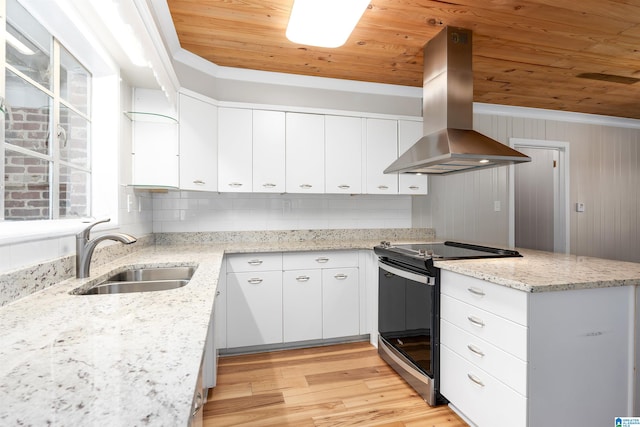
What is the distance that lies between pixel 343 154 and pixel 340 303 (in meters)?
1.32

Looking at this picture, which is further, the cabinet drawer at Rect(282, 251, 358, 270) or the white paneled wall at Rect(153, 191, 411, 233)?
the white paneled wall at Rect(153, 191, 411, 233)

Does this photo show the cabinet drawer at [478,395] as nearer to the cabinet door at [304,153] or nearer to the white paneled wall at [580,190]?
the cabinet door at [304,153]

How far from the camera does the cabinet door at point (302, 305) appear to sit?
8.79ft

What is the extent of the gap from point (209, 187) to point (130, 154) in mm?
606

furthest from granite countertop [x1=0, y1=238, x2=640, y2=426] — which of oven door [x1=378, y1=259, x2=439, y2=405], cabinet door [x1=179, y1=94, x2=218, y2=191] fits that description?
cabinet door [x1=179, y1=94, x2=218, y2=191]

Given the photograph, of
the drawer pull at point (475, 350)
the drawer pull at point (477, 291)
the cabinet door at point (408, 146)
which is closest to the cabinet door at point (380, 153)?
the cabinet door at point (408, 146)

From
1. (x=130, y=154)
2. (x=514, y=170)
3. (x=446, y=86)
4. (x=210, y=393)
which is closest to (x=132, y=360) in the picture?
(x=210, y=393)

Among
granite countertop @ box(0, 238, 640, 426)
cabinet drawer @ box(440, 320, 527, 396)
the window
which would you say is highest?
the window

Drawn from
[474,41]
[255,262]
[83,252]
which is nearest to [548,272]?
[474,41]

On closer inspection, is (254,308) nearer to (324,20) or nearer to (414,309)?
(414,309)

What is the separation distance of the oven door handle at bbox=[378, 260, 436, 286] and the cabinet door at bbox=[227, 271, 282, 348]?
0.84m

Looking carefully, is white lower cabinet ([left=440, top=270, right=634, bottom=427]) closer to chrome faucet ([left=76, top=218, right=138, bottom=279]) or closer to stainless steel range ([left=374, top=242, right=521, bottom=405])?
stainless steel range ([left=374, top=242, right=521, bottom=405])

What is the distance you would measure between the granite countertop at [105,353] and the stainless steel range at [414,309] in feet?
2.07

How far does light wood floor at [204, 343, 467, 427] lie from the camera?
1833 mm
